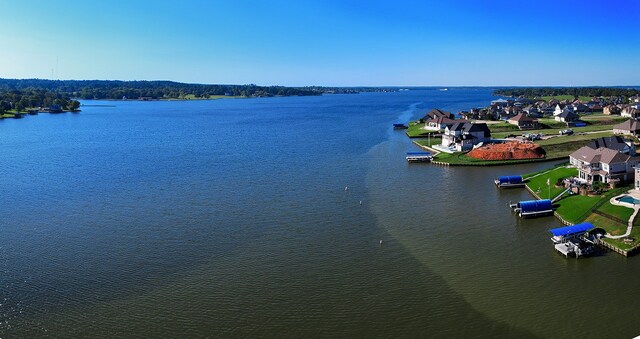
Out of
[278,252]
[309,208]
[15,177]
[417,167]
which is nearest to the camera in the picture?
[278,252]

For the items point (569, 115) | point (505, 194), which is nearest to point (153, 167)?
point (505, 194)

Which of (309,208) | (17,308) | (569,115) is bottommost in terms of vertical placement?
(17,308)

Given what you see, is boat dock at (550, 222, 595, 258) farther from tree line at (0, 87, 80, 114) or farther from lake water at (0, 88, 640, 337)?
tree line at (0, 87, 80, 114)

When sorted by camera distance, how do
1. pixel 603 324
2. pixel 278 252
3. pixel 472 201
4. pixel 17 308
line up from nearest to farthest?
pixel 603 324, pixel 17 308, pixel 278 252, pixel 472 201

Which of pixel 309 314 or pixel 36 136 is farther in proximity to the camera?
pixel 36 136

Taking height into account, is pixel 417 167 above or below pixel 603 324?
above

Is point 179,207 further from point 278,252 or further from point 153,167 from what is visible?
point 153,167

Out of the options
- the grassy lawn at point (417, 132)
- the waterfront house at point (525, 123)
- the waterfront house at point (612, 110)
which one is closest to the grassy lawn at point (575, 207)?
the grassy lawn at point (417, 132)
